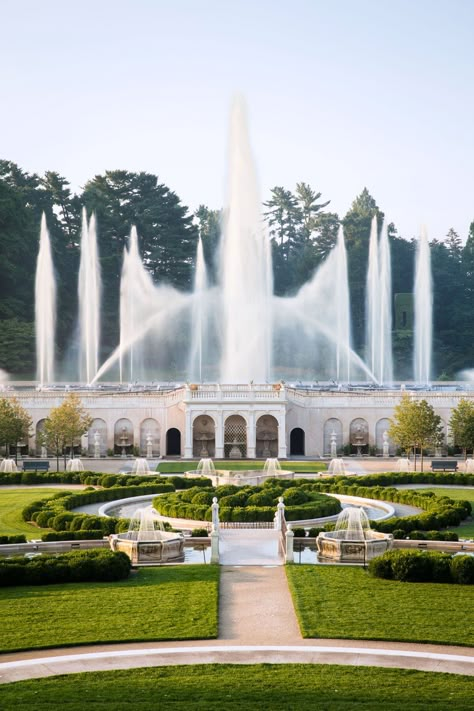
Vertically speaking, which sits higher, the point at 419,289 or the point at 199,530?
the point at 419,289

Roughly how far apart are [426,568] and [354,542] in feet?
10.6

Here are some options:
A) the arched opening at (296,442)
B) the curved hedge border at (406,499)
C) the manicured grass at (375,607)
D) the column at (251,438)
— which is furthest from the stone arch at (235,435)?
the manicured grass at (375,607)

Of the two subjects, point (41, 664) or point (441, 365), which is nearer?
point (41, 664)

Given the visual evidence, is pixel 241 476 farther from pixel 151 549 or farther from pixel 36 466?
pixel 151 549

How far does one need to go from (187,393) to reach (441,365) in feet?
158

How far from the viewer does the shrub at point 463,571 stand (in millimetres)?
24359

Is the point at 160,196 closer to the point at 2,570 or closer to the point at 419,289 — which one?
the point at 419,289

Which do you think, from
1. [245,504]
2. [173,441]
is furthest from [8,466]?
[245,504]

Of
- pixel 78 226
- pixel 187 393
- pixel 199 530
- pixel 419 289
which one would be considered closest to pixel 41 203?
pixel 78 226

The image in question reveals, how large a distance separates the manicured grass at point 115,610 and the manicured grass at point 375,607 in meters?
2.03

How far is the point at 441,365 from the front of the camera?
103562 millimetres

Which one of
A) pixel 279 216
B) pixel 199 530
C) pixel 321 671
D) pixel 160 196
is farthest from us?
pixel 279 216

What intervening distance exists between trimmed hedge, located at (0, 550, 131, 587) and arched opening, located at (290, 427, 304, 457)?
1559 inches

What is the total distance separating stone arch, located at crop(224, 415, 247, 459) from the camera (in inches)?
2436
